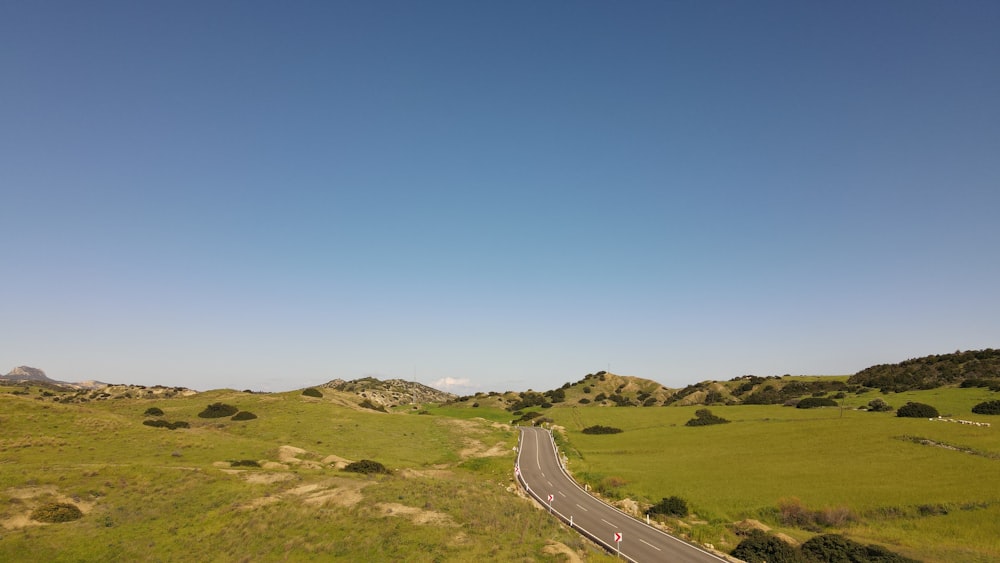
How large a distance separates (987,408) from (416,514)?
84.8 meters

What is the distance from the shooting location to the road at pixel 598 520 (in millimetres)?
33469

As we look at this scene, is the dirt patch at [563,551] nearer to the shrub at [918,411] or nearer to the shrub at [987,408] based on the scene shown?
the shrub at [918,411]

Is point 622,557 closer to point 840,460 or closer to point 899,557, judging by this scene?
point 899,557

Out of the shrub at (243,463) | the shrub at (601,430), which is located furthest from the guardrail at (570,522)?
the shrub at (601,430)

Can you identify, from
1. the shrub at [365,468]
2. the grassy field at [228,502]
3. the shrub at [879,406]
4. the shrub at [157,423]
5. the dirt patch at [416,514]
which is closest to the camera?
the grassy field at [228,502]

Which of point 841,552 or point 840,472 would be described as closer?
point 841,552

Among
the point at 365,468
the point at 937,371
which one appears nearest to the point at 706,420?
the point at 937,371

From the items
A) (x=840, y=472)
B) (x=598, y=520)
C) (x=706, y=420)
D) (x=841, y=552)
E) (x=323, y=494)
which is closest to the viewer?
(x=841, y=552)

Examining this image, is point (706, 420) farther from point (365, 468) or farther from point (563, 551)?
point (563, 551)

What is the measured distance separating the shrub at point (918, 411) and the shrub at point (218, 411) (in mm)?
116158

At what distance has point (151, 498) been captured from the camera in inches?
1483

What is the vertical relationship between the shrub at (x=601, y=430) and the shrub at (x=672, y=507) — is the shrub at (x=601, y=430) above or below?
above

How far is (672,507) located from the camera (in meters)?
43.2

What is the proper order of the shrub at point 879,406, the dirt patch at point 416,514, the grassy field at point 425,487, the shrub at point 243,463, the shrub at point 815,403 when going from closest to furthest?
1. the grassy field at point 425,487
2. the dirt patch at point 416,514
3. the shrub at point 243,463
4. the shrub at point 879,406
5. the shrub at point 815,403
